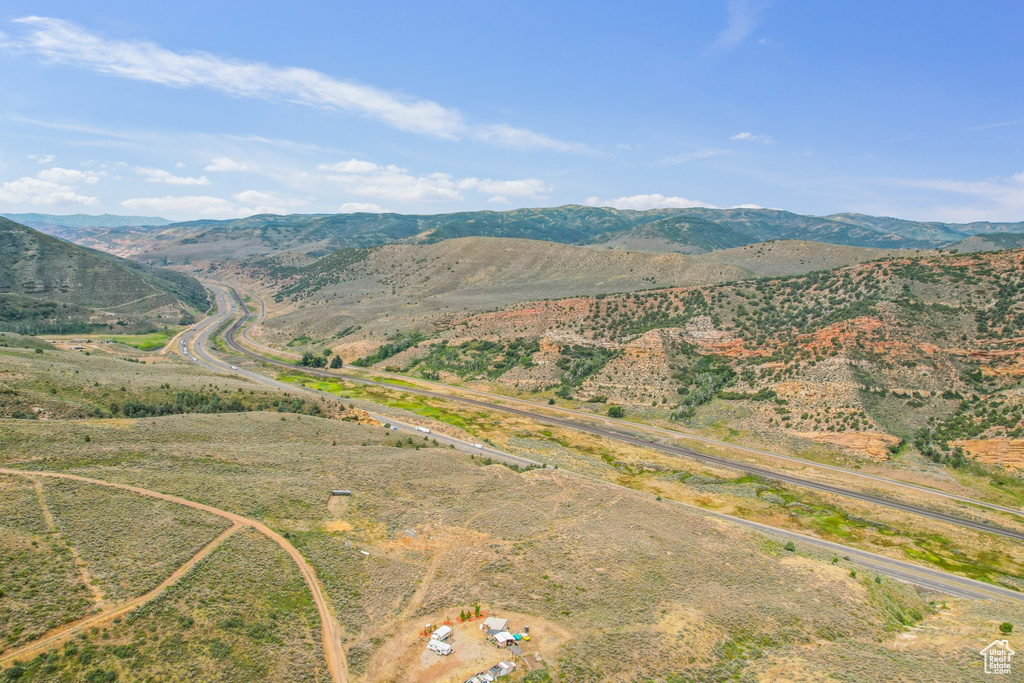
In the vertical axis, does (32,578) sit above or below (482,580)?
above

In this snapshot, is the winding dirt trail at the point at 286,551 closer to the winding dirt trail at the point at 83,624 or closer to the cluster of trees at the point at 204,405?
the winding dirt trail at the point at 83,624

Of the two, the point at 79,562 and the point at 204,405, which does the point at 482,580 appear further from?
the point at 204,405

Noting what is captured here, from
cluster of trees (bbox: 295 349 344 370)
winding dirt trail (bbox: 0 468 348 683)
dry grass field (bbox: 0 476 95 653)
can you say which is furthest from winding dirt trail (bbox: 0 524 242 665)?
cluster of trees (bbox: 295 349 344 370)

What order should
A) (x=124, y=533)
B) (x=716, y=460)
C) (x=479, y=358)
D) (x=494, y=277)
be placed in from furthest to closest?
(x=494, y=277) < (x=479, y=358) < (x=716, y=460) < (x=124, y=533)

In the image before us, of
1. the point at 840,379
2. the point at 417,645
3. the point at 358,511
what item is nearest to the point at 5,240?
the point at 358,511

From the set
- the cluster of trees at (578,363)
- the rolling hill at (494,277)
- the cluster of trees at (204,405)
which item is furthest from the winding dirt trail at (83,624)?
the rolling hill at (494,277)

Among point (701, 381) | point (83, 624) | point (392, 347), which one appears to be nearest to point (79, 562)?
point (83, 624)
